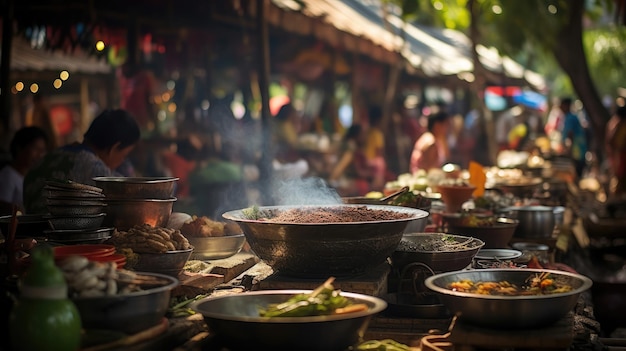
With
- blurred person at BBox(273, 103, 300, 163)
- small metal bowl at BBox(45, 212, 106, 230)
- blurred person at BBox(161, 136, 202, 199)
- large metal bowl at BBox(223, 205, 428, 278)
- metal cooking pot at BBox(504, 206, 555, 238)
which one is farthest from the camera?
blurred person at BBox(273, 103, 300, 163)

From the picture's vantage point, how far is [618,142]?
14023mm

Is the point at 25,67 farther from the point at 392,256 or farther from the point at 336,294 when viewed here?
the point at 336,294

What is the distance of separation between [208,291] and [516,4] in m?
10.2

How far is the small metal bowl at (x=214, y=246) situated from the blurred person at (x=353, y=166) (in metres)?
7.91

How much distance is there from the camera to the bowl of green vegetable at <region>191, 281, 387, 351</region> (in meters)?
3.16

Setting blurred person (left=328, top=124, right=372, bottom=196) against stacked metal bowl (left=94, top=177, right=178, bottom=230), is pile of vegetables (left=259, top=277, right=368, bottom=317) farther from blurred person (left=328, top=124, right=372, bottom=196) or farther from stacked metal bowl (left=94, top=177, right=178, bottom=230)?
blurred person (left=328, top=124, right=372, bottom=196)

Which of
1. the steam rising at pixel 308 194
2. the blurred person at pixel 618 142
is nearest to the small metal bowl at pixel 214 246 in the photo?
the steam rising at pixel 308 194

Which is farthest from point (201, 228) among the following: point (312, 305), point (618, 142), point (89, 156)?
point (618, 142)

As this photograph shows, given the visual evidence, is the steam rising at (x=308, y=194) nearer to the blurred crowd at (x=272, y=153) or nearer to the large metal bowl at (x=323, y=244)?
the blurred crowd at (x=272, y=153)

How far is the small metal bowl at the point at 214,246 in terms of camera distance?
530 centimetres

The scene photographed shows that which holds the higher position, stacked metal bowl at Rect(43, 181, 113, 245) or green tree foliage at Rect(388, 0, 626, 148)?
green tree foliage at Rect(388, 0, 626, 148)

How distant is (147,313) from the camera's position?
3318mm

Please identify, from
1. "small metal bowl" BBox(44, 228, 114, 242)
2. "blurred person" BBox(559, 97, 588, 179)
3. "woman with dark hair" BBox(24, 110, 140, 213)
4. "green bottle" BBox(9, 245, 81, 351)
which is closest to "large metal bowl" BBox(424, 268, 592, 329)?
"green bottle" BBox(9, 245, 81, 351)

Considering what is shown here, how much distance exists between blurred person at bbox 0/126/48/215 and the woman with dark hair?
147 centimetres
